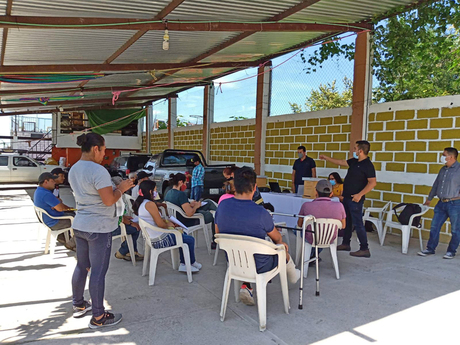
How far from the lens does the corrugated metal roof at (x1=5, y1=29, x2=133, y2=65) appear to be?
6.52m

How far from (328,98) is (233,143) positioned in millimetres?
4065

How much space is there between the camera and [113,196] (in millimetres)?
3002

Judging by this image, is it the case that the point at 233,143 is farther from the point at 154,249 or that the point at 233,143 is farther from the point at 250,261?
the point at 250,261

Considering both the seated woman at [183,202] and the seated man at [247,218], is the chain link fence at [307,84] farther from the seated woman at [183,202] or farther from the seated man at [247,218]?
the seated man at [247,218]

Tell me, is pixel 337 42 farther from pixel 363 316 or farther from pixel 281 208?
pixel 363 316

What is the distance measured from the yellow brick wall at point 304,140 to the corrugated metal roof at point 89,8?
486cm

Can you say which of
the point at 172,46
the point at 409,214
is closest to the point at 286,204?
the point at 409,214

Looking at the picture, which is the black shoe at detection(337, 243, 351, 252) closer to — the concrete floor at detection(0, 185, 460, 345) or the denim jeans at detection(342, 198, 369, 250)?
the denim jeans at detection(342, 198, 369, 250)

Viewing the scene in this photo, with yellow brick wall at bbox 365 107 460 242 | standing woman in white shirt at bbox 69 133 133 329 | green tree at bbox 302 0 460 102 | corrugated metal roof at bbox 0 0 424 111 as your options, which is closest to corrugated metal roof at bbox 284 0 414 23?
corrugated metal roof at bbox 0 0 424 111

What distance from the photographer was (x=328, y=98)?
953 centimetres

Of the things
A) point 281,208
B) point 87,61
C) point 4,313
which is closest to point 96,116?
point 87,61

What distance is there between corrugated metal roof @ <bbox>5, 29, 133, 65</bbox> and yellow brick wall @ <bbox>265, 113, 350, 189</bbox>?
193 inches

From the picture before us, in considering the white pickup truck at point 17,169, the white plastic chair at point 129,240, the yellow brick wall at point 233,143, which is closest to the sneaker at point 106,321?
the white plastic chair at point 129,240

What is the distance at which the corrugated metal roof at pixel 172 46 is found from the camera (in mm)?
7469
